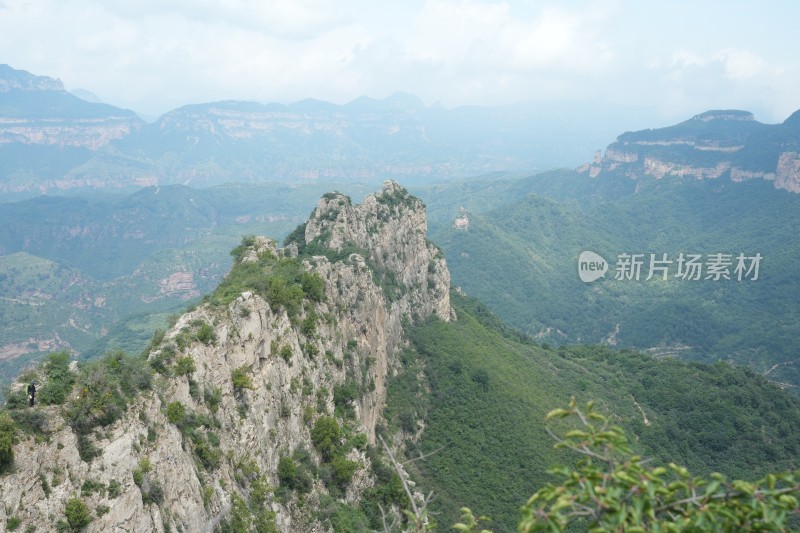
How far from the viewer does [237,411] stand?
80.3ft

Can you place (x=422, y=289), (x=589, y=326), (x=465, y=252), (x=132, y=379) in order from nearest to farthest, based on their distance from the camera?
(x=132, y=379) < (x=422, y=289) < (x=589, y=326) < (x=465, y=252)

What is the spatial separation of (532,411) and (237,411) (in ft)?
108

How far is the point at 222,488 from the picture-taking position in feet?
70.2

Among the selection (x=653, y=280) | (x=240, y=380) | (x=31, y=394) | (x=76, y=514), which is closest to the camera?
(x=76, y=514)

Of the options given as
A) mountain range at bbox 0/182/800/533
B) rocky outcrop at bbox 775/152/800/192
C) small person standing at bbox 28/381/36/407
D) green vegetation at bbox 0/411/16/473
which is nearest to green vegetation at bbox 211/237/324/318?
Result: mountain range at bbox 0/182/800/533

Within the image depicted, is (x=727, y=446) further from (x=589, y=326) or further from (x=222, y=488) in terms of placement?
(x=589, y=326)

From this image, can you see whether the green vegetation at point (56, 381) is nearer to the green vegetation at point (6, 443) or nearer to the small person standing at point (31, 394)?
the small person standing at point (31, 394)

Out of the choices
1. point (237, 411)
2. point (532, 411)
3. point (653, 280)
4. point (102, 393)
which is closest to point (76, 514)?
point (102, 393)

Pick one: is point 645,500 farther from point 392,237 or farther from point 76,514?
point 392,237

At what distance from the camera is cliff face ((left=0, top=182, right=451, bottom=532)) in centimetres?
1609

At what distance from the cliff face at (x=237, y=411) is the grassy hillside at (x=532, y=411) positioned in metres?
6.02

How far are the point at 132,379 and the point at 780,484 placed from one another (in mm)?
51414

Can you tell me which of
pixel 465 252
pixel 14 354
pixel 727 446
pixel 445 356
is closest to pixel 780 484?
pixel 727 446

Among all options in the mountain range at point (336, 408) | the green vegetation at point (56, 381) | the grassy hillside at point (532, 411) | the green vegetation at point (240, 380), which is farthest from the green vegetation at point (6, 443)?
the grassy hillside at point (532, 411)
